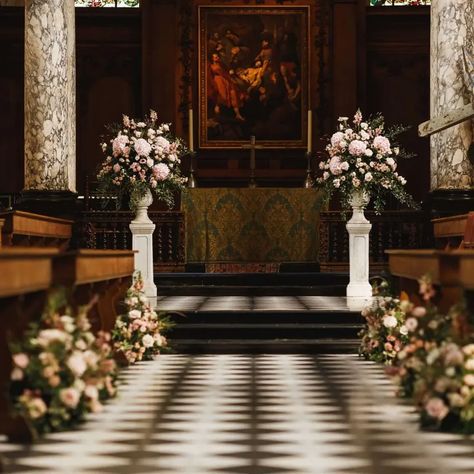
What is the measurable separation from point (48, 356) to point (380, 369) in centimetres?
400

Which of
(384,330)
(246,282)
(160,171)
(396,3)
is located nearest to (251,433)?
(384,330)

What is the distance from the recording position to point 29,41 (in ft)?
48.3

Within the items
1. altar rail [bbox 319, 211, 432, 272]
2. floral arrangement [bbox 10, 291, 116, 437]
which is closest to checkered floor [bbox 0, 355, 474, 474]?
floral arrangement [bbox 10, 291, 116, 437]

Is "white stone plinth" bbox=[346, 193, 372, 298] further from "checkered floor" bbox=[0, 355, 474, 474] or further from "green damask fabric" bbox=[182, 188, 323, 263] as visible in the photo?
"checkered floor" bbox=[0, 355, 474, 474]

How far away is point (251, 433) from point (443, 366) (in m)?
1.07

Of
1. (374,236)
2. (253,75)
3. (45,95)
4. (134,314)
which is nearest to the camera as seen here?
(134,314)

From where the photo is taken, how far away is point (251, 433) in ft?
20.6

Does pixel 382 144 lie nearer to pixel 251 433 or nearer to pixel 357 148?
pixel 357 148

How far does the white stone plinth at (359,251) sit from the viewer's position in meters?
12.9

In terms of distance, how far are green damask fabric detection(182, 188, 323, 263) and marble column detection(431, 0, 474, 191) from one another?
71.2 inches

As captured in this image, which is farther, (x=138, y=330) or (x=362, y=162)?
(x=362, y=162)

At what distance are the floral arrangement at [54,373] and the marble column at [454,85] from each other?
27.7 feet

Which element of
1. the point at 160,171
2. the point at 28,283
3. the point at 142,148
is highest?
the point at 142,148

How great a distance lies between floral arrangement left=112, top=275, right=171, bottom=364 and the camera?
9711 mm
